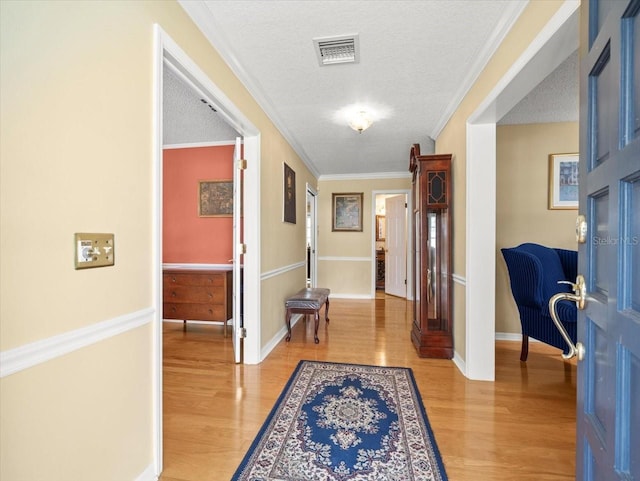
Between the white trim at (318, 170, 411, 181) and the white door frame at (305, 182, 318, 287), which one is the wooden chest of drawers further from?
the white trim at (318, 170, 411, 181)

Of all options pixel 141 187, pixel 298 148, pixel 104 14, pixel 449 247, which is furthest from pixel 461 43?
pixel 298 148

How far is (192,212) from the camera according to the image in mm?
3934

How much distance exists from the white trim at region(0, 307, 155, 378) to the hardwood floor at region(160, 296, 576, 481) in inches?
31.9

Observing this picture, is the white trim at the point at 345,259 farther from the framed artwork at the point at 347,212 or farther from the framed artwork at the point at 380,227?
the framed artwork at the point at 380,227

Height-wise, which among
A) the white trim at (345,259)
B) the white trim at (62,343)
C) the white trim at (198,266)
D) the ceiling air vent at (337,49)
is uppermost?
the ceiling air vent at (337,49)

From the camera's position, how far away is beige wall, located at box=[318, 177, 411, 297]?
573 cm

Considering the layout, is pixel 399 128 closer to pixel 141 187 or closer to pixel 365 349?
pixel 365 349

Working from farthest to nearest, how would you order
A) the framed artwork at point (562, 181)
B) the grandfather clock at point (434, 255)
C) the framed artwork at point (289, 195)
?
the framed artwork at point (289, 195) → the framed artwork at point (562, 181) → the grandfather clock at point (434, 255)

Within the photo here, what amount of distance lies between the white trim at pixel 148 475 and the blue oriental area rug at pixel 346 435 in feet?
1.23

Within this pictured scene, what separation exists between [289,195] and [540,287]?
→ 2.71m

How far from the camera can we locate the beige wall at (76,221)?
81cm

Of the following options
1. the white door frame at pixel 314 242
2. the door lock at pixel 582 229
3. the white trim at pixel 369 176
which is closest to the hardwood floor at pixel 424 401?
the door lock at pixel 582 229

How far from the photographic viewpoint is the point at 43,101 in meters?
0.87

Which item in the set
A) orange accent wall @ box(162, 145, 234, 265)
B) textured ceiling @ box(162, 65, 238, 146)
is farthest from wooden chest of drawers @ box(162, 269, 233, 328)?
textured ceiling @ box(162, 65, 238, 146)
